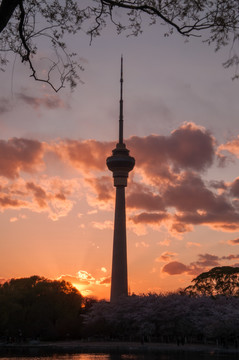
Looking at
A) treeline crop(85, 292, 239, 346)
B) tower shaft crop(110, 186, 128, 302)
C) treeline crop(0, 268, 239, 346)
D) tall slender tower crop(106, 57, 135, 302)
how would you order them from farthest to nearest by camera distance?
tall slender tower crop(106, 57, 135, 302) → tower shaft crop(110, 186, 128, 302) → treeline crop(0, 268, 239, 346) → treeline crop(85, 292, 239, 346)

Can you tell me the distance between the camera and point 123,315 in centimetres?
10600

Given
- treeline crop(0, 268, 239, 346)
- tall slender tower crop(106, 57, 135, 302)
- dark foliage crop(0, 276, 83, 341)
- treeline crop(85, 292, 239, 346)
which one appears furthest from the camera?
tall slender tower crop(106, 57, 135, 302)

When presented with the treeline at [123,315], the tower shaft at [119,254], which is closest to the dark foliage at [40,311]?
the treeline at [123,315]

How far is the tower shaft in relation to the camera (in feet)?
465

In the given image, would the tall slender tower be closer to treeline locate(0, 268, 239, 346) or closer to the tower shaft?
the tower shaft

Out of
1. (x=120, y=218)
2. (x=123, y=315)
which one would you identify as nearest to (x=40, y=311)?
(x=123, y=315)

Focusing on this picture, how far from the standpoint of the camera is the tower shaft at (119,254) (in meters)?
142

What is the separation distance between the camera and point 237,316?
84562mm

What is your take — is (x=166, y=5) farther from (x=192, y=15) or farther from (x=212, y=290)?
(x=212, y=290)

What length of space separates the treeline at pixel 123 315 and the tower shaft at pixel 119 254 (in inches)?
787

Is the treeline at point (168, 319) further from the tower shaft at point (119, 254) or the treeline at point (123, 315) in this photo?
the tower shaft at point (119, 254)

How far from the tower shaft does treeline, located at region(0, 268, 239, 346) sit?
65.6 feet

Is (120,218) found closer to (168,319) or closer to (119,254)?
(119,254)

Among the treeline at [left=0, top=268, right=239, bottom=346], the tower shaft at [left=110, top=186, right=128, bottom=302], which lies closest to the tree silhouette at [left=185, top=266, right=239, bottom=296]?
the treeline at [left=0, top=268, right=239, bottom=346]
